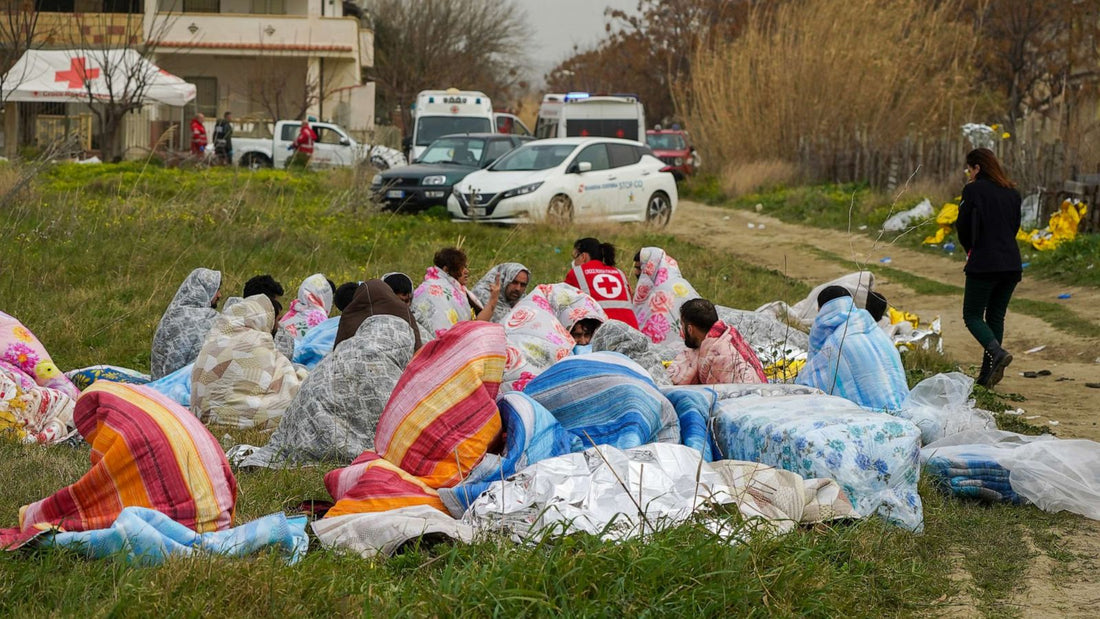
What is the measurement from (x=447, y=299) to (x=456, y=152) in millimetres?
10727

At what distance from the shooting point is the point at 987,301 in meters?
8.76

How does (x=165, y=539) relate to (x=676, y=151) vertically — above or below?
below

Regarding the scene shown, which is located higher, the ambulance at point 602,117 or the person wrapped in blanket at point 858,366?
the ambulance at point 602,117

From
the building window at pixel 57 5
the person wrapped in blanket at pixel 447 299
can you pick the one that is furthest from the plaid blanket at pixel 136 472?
the building window at pixel 57 5

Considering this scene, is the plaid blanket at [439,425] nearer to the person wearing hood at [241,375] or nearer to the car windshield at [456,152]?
the person wearing hood at [241,375]

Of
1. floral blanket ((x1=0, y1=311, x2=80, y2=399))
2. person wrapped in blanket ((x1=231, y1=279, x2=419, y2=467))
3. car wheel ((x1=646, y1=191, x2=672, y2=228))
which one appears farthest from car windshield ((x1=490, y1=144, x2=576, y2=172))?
person wrapped in blanket ((x1=231, y1=279, x2=419, y2=467))

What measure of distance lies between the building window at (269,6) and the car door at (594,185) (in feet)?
87.9

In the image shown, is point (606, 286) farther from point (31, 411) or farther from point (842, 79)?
point (842, 79)

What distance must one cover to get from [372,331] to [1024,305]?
7.97 m

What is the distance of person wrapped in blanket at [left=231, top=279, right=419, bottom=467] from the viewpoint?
18.8 ft

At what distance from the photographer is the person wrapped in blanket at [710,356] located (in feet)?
20.9

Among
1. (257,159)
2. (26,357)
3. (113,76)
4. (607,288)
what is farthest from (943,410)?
(257,159)

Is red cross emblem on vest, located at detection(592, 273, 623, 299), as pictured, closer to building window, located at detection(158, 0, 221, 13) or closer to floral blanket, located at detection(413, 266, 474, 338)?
floral blanket, located at detection(413, 266, 474, 338)

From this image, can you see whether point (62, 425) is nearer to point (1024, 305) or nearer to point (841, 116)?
Result: point (1024, 305)
